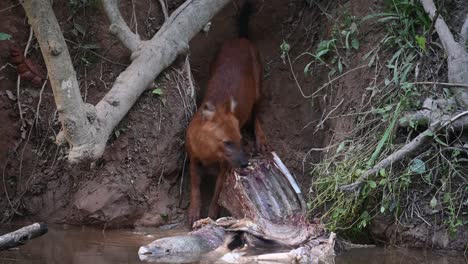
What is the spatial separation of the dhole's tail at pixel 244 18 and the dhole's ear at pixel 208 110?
3.22 ft

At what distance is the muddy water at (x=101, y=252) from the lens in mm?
5297

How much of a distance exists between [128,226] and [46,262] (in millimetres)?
1460

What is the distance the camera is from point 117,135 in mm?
6695

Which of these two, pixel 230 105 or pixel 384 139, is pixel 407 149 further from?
pixel 230 105

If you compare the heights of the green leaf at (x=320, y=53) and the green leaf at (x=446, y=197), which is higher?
the green leaf at (x=320, y=53)

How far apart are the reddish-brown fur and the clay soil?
21 centimetres

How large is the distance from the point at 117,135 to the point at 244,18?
6.21ft

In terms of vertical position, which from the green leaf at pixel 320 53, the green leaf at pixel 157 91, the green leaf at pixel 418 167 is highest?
the green leaf at pixel 157 91

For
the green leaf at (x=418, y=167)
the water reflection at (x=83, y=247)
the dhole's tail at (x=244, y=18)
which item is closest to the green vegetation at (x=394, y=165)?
the green leaf at (x=418, y=167)

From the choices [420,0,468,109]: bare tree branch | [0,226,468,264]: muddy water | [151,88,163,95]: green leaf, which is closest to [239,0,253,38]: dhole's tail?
[151,88,163,95]: green leaf

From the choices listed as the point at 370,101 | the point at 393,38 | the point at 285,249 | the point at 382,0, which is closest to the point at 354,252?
the point at 285,249

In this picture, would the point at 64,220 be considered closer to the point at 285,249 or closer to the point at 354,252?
the point at 285,249

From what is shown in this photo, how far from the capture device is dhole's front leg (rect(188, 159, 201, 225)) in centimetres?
670

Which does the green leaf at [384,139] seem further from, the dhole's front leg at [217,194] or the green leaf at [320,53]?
the dhole's front leg at [217,194]
